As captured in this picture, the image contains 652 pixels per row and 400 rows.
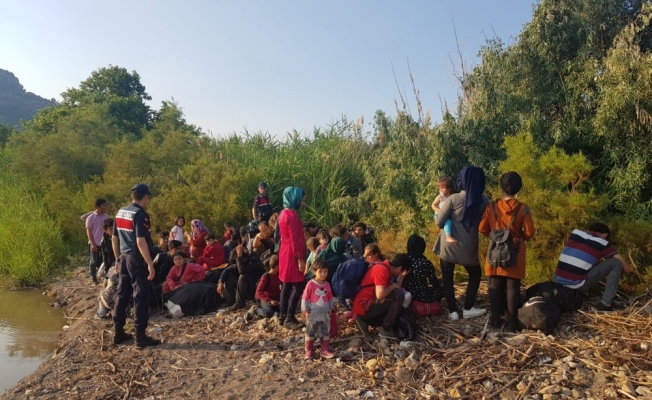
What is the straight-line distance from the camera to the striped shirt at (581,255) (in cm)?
503

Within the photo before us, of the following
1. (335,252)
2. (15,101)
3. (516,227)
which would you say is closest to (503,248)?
(516,227)

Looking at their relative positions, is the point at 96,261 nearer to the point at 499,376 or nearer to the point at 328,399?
the point at 328,399

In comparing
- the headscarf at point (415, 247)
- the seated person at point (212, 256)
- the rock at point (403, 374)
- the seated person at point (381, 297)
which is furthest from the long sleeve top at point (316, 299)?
the seated person at point (212, 256)

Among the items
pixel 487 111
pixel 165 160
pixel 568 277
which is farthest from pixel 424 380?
pixel 165 160

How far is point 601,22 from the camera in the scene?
24.8ft

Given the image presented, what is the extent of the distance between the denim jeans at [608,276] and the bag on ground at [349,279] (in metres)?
2.37

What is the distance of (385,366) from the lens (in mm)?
4473

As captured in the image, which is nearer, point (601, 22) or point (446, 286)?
point (446, 286)

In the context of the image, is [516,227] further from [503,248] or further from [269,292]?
[269,292]

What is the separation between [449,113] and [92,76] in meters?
28.5

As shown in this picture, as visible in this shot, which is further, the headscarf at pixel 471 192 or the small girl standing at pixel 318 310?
the headscarf at pixel 471 192

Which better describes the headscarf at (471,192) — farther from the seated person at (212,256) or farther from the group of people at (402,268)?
the seated person at (212,256)

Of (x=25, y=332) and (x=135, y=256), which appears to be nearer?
(x=135, y=256)

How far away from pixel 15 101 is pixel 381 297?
294 feet
